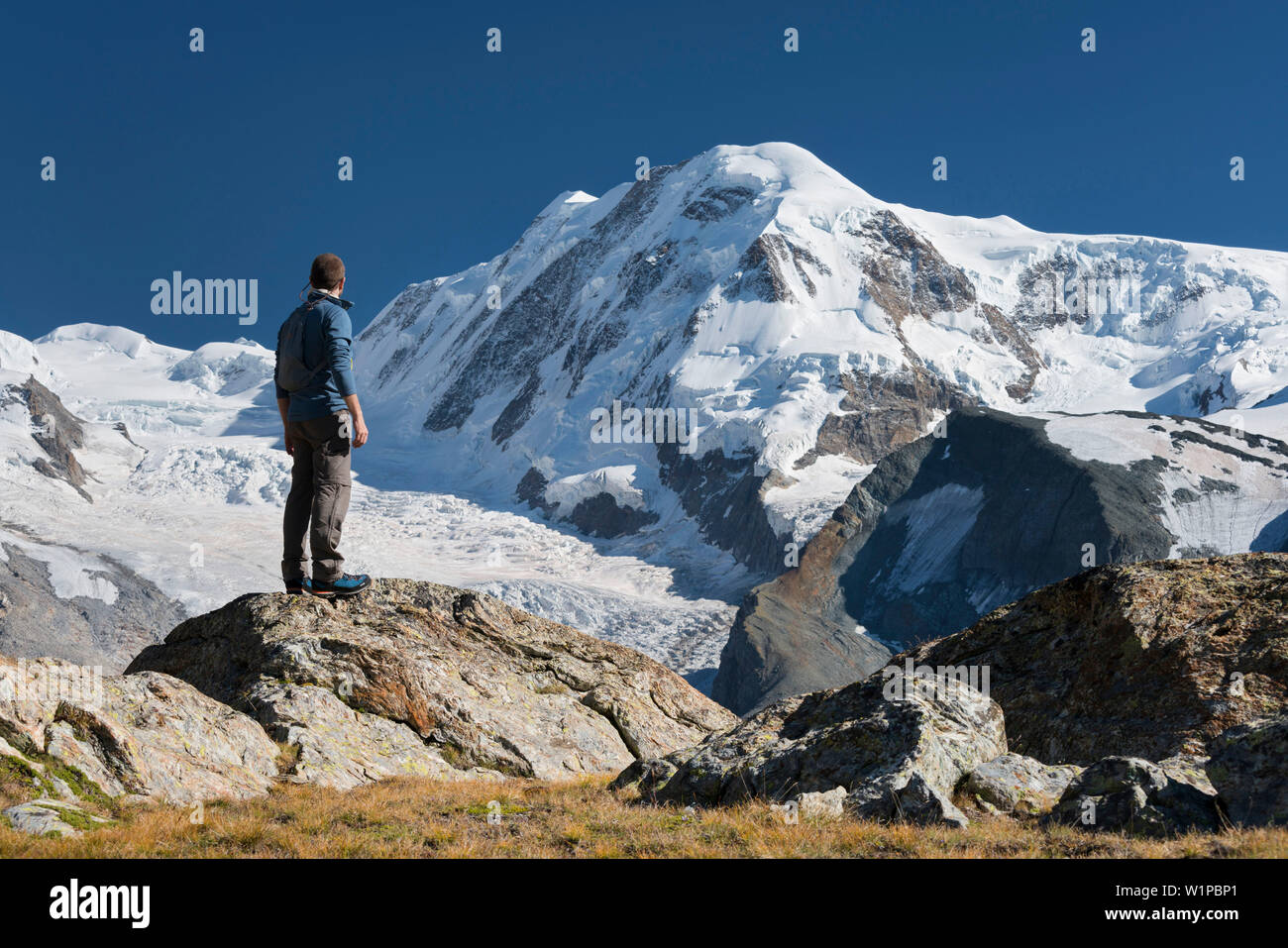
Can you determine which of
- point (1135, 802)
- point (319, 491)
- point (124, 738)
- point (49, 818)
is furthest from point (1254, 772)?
point (124, 738)

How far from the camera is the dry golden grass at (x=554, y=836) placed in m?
6.54

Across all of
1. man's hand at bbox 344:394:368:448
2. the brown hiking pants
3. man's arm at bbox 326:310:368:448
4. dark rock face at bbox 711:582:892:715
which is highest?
man's arm at bbox 326:310:368:448

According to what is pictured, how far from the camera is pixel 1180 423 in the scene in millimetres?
133875

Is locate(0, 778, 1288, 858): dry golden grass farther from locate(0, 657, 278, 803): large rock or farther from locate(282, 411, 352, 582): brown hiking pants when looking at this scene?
locate(282, 411, 352, 582): brown hiking pants

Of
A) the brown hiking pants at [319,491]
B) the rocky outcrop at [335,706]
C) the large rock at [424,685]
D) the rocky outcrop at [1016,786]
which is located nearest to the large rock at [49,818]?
the rocky outcrop at [335,706]

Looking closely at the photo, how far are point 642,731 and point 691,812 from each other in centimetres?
693

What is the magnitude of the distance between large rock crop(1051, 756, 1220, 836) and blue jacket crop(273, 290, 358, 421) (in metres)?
7.05

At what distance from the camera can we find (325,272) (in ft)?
35.0

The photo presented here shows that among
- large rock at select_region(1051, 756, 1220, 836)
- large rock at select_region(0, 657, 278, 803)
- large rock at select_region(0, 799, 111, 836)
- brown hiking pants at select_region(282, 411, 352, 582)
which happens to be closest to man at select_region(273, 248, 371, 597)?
brown hiking pants at select_region(282, 411, 352, 582)

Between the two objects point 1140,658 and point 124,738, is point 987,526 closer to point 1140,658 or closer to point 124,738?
point 1140,658

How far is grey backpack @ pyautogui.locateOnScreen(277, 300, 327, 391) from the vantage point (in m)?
10.4

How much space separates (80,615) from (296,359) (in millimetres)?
120213

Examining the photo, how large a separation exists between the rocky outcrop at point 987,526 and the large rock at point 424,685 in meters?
89.2
